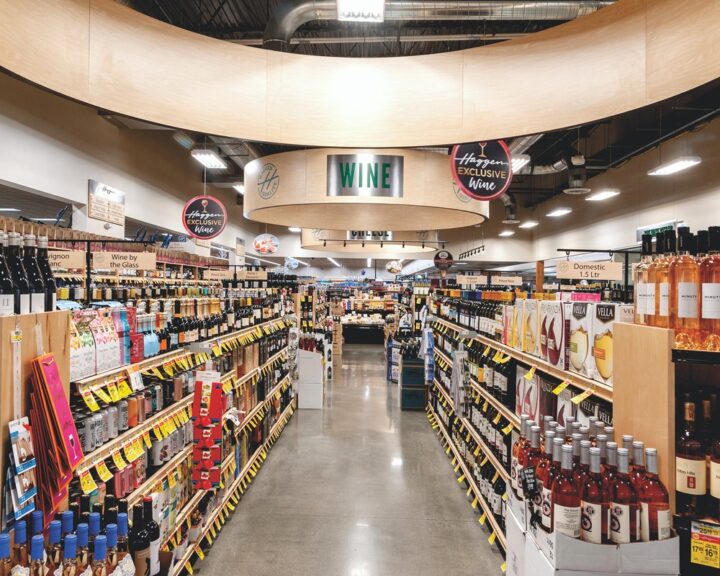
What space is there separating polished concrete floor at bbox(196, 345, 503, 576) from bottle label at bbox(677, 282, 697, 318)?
3020mm

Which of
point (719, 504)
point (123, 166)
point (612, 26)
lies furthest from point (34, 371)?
point (123, 166)

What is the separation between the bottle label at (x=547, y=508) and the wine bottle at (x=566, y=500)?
0.03 m

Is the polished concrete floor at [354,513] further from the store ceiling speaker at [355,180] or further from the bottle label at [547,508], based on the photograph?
the store ceiling speaker at [355,180]

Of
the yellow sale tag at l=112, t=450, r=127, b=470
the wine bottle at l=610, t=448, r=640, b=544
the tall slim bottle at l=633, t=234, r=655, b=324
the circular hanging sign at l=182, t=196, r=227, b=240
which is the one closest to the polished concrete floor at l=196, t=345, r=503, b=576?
the yellow sale tag at l=112, t=450, r=127, b=470

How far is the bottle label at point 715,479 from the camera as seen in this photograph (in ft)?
4.50

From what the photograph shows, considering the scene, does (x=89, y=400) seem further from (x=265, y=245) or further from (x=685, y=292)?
(x=265, y=245)

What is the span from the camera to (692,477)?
1.42 metres

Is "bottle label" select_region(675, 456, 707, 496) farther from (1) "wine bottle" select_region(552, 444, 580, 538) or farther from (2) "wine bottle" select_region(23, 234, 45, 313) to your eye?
(2) "wine bottle" select_region(23, 234, 45, 313)

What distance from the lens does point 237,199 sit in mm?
14898

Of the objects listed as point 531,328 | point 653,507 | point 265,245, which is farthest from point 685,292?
point 265,245

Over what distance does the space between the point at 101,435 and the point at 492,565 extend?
10.1 ft

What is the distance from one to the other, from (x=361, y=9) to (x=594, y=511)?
3.27 m

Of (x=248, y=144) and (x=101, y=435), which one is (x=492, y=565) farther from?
(x=248, y=144)

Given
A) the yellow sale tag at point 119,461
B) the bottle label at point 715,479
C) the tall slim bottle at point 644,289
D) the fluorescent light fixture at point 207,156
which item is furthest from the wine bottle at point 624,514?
the fluorescent light fixture at point 207,156
